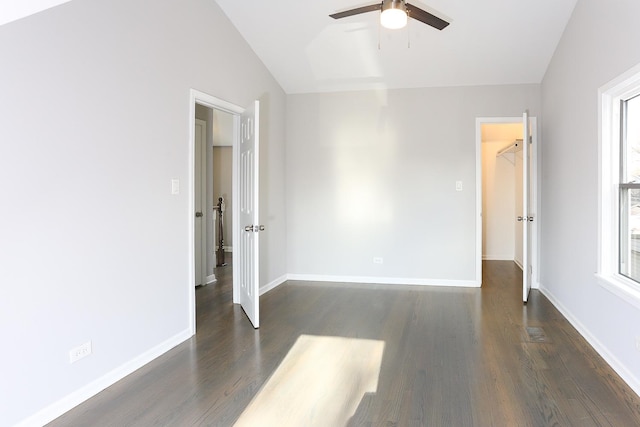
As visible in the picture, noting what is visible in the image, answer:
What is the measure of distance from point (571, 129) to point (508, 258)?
4250mm

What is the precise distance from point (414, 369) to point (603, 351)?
139 centimetres

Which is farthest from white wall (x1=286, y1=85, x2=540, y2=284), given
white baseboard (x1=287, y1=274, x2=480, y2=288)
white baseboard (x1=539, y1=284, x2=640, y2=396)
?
white baseboard (x1=539, y1=284, x2=640, y2=396)

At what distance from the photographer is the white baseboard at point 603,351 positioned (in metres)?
2.59

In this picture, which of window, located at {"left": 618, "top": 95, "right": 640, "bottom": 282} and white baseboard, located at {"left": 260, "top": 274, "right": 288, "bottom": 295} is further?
white baseboard, located at {"left": 260, "top": 274, "right": 288, "bottom": 295}

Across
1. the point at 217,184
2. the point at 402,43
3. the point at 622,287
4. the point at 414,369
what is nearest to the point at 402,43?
the point at 402,43

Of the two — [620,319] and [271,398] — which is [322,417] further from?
[620,319]

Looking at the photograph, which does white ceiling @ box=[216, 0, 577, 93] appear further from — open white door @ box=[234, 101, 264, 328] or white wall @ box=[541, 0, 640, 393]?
open white door @ box=[234, 101, 264, 328]

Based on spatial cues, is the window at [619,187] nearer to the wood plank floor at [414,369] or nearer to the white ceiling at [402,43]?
the wood plank floor at [414,369]

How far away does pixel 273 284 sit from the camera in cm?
543

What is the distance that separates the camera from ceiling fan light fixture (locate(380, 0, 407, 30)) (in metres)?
2.84

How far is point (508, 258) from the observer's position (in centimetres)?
773

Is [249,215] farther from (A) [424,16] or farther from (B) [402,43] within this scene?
(B) [402,43]

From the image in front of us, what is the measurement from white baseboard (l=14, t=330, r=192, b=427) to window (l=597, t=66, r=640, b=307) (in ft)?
10.4

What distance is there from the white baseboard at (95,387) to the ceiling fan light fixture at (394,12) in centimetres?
281
